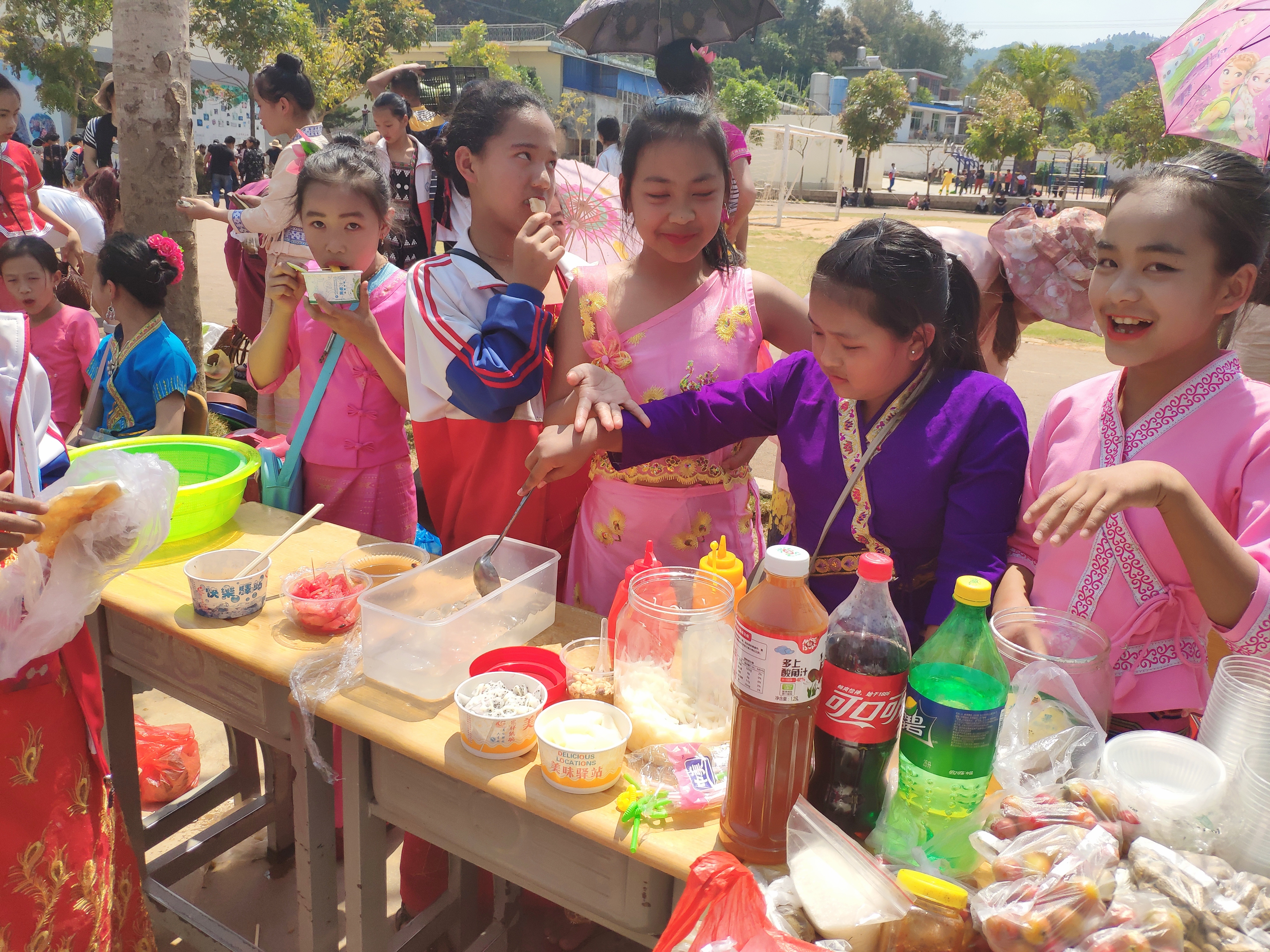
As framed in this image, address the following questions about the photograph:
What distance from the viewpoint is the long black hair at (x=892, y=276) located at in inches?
56.9

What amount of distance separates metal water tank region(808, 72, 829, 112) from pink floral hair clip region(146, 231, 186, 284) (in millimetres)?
60681

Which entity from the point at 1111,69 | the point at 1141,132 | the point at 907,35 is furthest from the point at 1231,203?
the point at 1111,69

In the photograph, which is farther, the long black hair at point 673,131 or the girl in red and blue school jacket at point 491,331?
the girl in red and blue school jacket at point 491,331

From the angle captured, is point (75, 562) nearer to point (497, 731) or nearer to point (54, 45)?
point (497, 731)

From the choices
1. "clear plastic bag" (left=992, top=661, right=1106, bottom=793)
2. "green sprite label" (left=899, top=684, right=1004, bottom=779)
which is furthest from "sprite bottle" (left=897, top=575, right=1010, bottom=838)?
"clear plastic bag" (left=992, top=661, right=1106, bottom=793)

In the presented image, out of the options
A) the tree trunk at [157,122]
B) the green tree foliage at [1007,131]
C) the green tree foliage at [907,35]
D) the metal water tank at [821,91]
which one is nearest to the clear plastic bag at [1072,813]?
the tree trunk at [157,122]

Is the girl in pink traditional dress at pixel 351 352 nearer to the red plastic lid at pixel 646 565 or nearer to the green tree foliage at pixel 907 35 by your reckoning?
the red plastic lid at pixel 646 565

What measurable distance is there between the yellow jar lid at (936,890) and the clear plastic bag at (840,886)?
0.03m

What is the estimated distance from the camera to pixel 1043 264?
2.18 metres

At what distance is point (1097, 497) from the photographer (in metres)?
1.18

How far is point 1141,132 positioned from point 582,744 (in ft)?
115

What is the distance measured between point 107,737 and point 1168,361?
105 inches

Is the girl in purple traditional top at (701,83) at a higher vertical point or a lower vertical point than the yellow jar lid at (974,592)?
higher

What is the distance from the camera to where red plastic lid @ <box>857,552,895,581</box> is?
1.04 m
